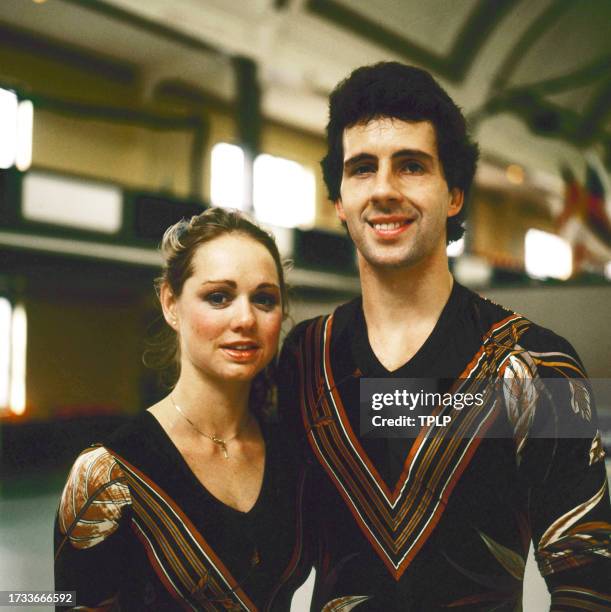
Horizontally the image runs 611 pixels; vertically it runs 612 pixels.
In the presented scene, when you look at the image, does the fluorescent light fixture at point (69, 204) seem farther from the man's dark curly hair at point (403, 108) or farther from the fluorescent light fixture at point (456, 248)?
the fluorescent light fixture at point (456, 248)

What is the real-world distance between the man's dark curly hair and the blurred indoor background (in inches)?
3.4

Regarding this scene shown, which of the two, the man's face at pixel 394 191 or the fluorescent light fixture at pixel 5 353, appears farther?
the fluorescent light fixture at pixel 5 353

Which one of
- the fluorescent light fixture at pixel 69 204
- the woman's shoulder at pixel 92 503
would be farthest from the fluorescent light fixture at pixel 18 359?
the woman's shoulder at pixel 92 503

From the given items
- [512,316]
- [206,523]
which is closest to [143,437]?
[206,523]

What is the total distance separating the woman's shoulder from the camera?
842 mm

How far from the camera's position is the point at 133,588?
2.80 ft

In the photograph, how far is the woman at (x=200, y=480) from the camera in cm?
85

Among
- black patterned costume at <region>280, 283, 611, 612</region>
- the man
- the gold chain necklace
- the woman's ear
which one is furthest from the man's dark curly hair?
the gold chain necklace

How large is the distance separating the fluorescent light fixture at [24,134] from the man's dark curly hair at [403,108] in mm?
608

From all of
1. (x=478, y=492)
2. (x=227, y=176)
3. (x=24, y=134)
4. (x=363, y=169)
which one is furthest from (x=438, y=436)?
(x=24, y=134)

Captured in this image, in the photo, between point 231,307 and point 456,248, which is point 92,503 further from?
point 456,248

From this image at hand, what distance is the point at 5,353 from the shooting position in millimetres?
1108

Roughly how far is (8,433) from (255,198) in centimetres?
66

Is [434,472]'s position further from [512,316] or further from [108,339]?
[108,339]
